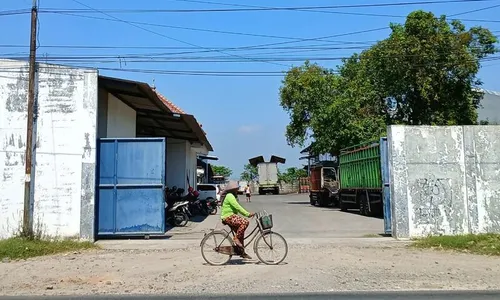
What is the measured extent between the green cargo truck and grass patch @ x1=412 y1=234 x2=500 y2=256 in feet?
18.7

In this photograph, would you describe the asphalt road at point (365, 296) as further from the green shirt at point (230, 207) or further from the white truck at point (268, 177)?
the white truck at point (268, 177)

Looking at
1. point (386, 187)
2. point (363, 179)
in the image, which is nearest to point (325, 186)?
point (363, 179)

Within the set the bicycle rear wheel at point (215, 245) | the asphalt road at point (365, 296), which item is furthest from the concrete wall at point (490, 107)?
the asphalt road at point (365, 296)

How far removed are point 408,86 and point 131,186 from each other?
2028cm

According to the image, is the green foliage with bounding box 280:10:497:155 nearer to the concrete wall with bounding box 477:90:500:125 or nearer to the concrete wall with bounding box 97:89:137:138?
the concrete wall with bounding box 477:90:500:125

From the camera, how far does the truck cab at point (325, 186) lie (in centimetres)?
3094

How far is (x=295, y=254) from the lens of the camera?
1209 cm

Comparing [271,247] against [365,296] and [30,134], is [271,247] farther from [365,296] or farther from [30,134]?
[30,134]

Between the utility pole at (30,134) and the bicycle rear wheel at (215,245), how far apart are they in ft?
17.8

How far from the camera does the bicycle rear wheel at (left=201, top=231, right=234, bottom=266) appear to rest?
10570mm

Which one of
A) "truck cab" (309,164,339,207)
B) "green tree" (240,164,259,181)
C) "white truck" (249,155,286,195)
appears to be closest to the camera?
"truck cab" (309,164,339,207)

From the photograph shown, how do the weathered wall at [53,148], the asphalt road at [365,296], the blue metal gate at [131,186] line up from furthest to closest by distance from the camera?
the blue metal gate at [131,186] < the weathered wall at [53,148] < the asphalt road at [365,296]

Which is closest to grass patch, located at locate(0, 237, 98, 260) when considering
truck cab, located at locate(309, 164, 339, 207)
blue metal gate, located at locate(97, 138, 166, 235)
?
blue metal gate, located at locate(97, 138, 166, 235)

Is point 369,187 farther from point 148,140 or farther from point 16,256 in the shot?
point 16,256
